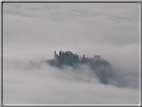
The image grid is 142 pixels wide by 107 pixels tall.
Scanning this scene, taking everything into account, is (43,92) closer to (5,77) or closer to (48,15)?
(5,77)

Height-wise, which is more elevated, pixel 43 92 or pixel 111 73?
pixel 111 73

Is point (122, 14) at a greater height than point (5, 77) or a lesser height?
greater

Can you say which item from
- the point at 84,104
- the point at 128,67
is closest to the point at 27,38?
the point at 84,104

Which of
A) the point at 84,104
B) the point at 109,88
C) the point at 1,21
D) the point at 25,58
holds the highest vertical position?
the point at 1,21

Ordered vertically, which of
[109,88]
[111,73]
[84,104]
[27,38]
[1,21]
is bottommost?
[84,104]

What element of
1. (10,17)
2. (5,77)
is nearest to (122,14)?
(10,17)

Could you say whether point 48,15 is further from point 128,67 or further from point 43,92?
point 128,67
